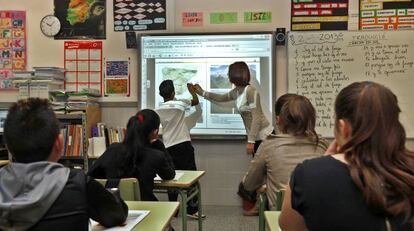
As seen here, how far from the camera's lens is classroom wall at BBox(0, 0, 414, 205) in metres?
4.71

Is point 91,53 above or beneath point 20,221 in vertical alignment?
above

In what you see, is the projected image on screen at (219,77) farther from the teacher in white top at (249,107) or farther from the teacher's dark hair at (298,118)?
the teacher's dark hair at (298,118)

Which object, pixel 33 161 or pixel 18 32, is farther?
pixel 18 32

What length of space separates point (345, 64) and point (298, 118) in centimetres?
247

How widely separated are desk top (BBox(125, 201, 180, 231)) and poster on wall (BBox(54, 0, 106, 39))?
3.18m

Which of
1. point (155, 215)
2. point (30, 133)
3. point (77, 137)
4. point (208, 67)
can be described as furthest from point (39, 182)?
point (208, 67)

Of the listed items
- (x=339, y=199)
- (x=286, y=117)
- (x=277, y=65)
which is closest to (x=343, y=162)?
(x=339, y=199)

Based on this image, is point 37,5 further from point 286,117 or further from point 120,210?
point 120,210

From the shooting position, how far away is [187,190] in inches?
120

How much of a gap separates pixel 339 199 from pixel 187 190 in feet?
6.45

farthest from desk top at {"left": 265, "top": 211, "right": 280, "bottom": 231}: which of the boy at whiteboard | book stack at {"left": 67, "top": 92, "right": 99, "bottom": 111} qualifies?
book stack at {"left": 67, "top": 92, "right": 99, "bottom": 111}

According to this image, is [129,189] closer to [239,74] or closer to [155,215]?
[155,215]

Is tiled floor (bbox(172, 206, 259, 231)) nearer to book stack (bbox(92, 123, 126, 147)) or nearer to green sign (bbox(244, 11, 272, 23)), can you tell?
book stack (bbox(92, 123, 126, 147))

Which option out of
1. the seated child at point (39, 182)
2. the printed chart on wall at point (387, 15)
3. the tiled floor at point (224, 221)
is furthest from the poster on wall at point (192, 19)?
the seated child at point (39, 182)
